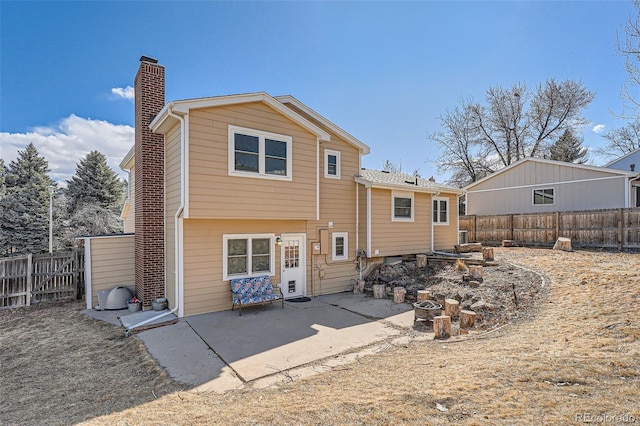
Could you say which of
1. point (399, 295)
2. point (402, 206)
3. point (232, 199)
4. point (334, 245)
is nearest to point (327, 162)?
point (334, 245)

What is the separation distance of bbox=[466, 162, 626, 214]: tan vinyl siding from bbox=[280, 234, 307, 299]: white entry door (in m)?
15.3

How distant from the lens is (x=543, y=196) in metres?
17.9

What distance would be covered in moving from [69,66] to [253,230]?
32.7 ft

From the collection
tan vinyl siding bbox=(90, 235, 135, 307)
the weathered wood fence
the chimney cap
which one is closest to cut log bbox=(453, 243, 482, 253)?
tan vinyl siding bbox=(90, 235, 135, 307)

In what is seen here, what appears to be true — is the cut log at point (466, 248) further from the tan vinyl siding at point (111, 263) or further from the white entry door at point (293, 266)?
the tan vinyl siding at point (111, 263)

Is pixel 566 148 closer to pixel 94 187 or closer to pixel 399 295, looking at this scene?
pixel 399 295

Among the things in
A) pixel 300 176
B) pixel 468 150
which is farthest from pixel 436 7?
pixel 468 150

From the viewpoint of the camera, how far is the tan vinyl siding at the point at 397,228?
1182cm

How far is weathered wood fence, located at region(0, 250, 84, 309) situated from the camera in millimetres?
9332

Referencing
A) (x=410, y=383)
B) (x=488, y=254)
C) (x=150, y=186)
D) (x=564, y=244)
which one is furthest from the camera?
(x=564, y=244)

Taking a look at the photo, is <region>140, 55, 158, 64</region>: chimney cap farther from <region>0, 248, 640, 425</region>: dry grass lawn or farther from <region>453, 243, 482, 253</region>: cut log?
<region>453, 243, 482, 253</region>: cut log

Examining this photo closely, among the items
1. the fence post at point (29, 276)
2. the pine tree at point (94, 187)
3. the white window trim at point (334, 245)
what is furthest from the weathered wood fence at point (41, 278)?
the pine tree at point (94, 187)

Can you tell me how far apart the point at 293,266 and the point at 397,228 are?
475 cm

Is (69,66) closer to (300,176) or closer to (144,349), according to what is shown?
(300,176)
